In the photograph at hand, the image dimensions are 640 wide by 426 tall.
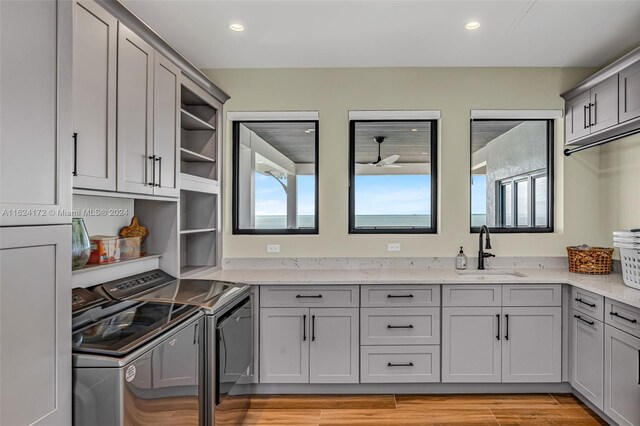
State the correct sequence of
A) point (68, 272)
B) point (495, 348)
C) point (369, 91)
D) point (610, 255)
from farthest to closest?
point (369, 91) → point (610, 255) → point (495, 348) → point (68, 272)

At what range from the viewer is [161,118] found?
94.5 inches

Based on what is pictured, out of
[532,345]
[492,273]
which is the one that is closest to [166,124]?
[492,273]

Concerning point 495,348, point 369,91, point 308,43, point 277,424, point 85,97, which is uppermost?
point 308,43

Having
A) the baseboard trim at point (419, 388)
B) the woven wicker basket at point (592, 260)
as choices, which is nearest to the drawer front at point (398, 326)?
the baseboard trim at point (419, 388)

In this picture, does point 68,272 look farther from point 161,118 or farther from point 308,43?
point 308,43

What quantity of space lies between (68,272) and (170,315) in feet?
1.95

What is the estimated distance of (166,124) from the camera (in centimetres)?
246

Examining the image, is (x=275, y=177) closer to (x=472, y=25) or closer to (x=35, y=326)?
(x=472, y=25)

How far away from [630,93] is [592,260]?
1271 millimetres

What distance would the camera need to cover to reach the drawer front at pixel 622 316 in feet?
6.97

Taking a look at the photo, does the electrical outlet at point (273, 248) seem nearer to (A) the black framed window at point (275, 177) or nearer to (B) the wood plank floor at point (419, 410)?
(A) the black framed window at point (275, 177)

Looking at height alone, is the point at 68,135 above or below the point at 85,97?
below

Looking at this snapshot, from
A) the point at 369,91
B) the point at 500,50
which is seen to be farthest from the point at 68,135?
the point at 500,50

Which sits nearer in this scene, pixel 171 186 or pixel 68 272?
pixel 68 272
